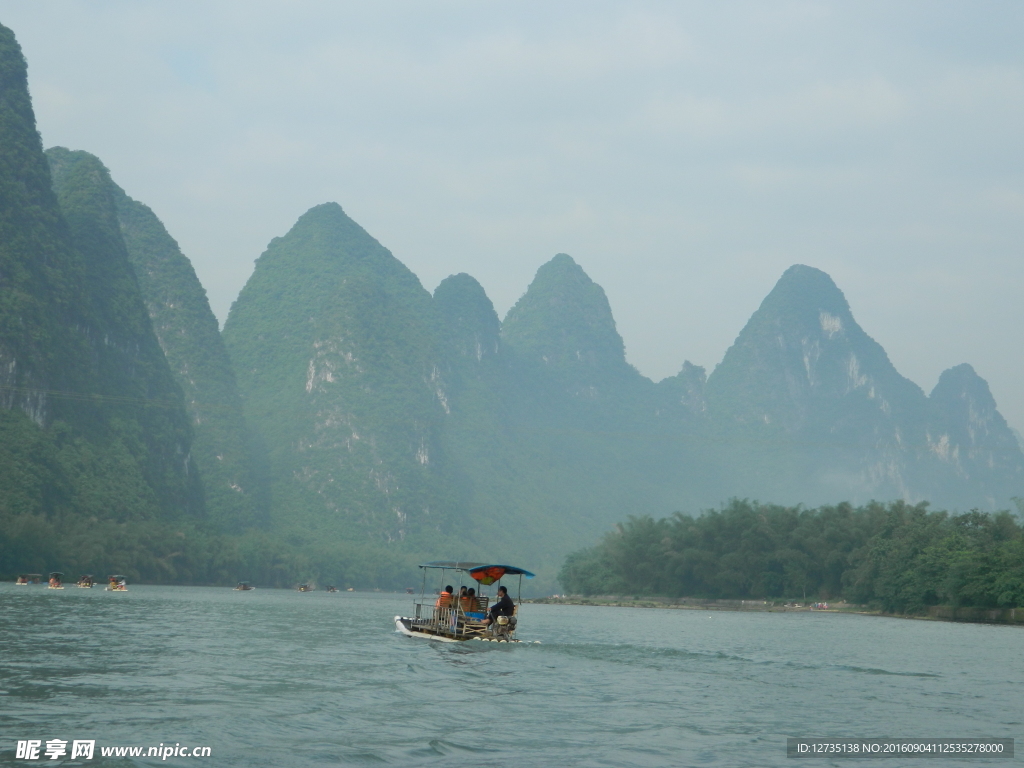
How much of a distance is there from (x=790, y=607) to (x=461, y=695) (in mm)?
75822

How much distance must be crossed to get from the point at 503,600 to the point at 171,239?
15867 centimetres

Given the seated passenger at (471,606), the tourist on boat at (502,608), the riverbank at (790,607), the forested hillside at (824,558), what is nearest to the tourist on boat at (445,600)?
the seated passenger at (471,606)

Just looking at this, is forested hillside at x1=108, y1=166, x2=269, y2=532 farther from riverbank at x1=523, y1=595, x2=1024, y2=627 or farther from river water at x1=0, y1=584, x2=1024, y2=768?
river water at x1=0, y1=584, x2=1024, y2=768

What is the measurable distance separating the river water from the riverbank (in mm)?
31437

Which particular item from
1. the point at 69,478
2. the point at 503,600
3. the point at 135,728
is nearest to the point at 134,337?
the point at 69,478

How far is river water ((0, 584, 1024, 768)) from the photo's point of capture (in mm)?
16016

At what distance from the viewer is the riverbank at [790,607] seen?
228ft

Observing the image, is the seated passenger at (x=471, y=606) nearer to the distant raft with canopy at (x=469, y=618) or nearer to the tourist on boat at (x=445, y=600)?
the distant raft with canopy at (x=469, y=618)

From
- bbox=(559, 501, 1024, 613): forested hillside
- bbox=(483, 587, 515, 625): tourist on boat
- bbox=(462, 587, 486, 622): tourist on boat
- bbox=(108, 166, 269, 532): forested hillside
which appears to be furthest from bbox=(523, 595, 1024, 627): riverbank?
bbox=(108, 166, 269, 532): forested hillside

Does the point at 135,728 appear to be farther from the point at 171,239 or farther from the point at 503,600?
the point at 171,239

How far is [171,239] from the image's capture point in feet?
594

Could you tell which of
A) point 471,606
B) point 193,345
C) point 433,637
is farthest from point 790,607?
point 193,345

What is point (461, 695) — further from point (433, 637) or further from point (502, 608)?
point (433, 637)

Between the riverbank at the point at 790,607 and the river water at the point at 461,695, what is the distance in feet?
103
